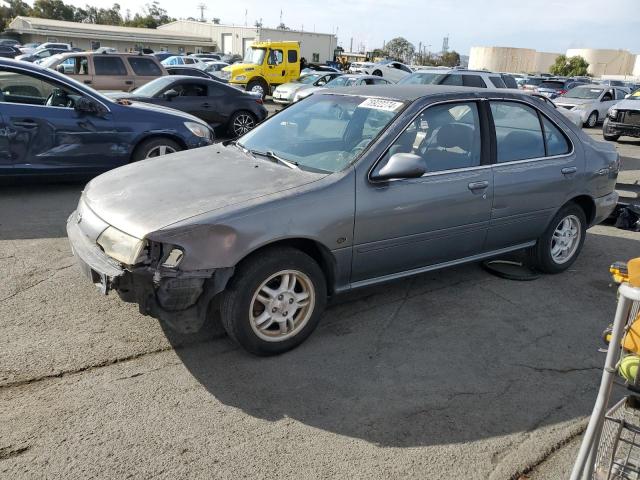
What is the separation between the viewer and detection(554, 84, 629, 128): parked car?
19203 mm

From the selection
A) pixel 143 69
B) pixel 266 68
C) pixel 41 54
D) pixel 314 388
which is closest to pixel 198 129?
pixel 314 388

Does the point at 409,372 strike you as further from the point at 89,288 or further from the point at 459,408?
the point at 89,288

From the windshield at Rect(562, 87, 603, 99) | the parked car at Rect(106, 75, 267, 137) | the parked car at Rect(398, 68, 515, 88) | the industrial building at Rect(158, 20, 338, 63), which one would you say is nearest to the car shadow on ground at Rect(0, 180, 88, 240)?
the parked car at Rect(106, 75, 267, 137)

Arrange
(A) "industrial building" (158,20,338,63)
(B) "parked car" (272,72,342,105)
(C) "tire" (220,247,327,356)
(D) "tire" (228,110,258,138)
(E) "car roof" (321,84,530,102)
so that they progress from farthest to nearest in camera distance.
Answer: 1. (A) "industrial building" (158,20,338,63)
2. (B) "parked car" (272,72,342,105)
3. (D) "tire" (228,110,258,138)
4. (E) "car roof" (321,84,530,102)
5. (C) "tire" (220,247,327,356)

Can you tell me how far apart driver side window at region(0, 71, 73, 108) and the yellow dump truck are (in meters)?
18.1

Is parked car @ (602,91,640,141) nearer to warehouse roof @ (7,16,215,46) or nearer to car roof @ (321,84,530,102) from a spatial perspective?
car roof @ (321,84,530,102)

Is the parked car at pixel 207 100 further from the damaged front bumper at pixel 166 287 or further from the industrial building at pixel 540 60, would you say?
the industrial building at pixel 540 60

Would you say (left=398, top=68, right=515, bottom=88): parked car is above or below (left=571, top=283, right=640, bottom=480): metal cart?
above

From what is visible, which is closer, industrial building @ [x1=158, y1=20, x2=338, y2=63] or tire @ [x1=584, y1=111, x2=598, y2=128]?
tire @ [x1=584, y1=111, x2=598, y2=128]

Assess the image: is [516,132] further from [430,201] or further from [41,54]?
[41,54]

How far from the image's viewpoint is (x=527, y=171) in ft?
15.2

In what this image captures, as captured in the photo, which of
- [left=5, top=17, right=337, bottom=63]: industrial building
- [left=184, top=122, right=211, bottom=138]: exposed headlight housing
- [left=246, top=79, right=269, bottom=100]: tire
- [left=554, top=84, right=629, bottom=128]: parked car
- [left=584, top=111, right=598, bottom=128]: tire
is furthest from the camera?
[left=5, top=17, right=337, bottom=63]: industrial building

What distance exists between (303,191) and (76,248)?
152 centimetres

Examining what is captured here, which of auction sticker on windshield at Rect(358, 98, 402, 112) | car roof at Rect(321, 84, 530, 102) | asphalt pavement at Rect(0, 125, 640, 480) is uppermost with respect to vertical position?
car roof at Rect(321, 84, 530, 102)
